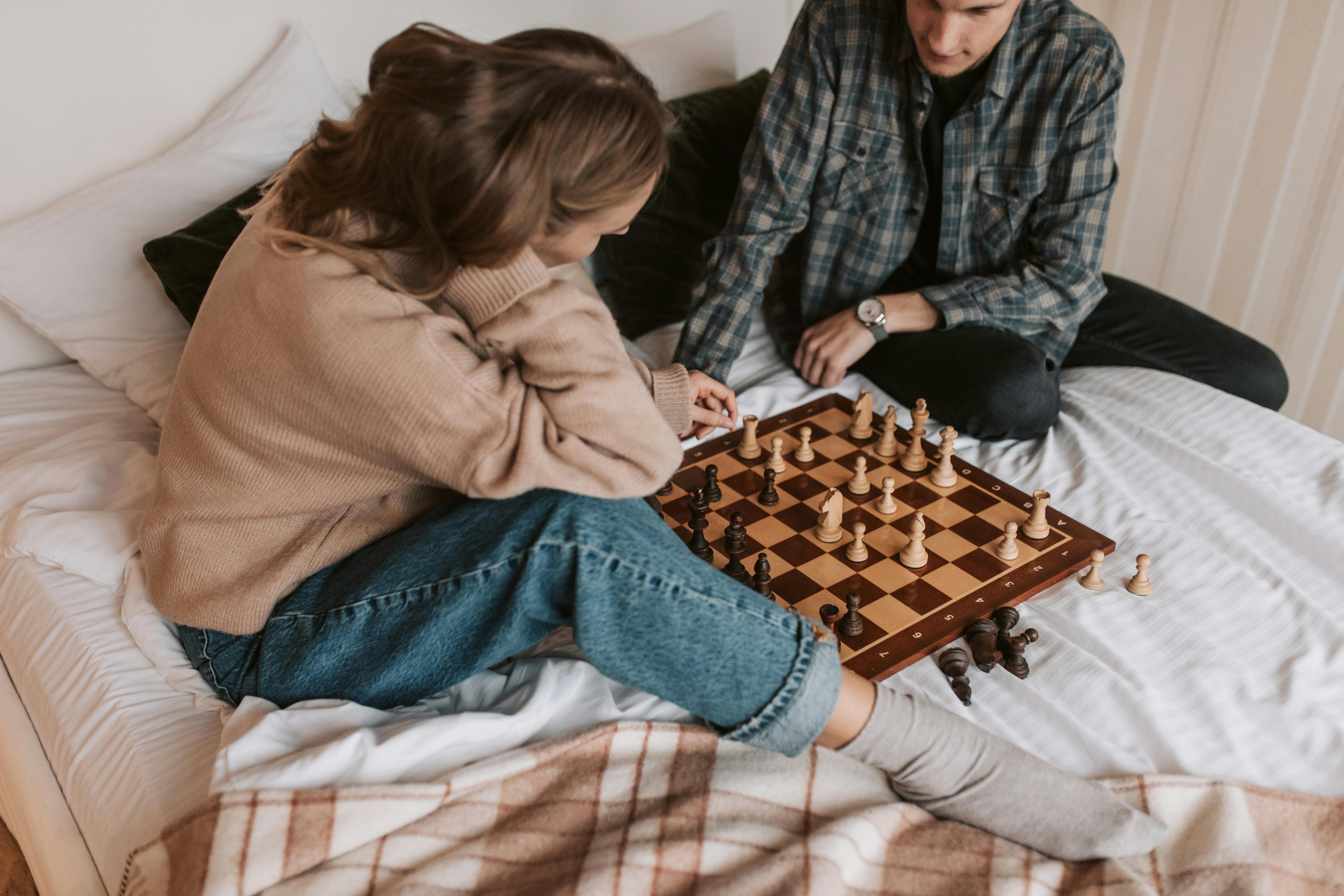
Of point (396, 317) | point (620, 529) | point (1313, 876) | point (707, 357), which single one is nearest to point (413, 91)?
point (396, 317)

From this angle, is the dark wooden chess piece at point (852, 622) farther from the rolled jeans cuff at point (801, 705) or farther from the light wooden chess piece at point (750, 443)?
the light wooden chess piece at point (750, 443)

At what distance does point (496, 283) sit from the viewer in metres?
1.05

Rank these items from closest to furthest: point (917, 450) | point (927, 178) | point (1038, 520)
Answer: point (1038, 520)
point (917, 450)
point (927, 178)

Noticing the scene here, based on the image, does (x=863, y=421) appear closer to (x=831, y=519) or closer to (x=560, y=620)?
(x=831, y=519)

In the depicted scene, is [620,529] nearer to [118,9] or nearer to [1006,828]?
[1006,828]

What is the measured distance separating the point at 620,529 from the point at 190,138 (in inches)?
53.8

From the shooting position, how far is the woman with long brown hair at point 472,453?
3.19 ft

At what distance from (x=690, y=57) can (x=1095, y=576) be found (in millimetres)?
1605

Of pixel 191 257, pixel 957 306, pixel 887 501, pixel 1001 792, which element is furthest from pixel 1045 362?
pixel 191 257

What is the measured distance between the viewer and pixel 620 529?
40.6 inches

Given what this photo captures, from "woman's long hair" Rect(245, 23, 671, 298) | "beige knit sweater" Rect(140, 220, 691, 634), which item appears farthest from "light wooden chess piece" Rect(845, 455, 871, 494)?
"woman's long hair" Rect(245, 23, 671, 298)

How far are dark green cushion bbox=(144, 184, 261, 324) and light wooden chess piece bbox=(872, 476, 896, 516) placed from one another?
3.77ft

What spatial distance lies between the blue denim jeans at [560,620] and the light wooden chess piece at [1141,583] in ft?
1.82

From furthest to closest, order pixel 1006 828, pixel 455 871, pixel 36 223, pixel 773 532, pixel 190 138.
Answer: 1. pixel 190 138
2. pixel 36 223
3. pixel 773 532
4. pixel 1006 828
5. pixel 455 871
